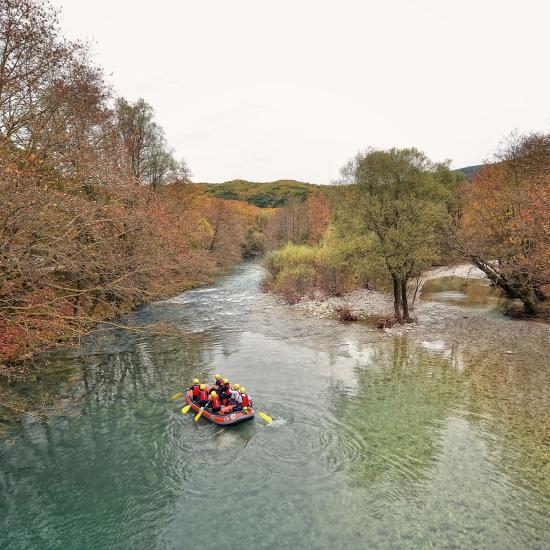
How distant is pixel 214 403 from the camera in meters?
14.6

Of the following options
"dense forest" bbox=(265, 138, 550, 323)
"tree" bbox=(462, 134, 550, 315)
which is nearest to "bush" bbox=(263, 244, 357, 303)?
"dense forest" bbox=(265, 138, 550, 323)

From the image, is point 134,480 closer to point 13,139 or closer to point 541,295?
point 13,139

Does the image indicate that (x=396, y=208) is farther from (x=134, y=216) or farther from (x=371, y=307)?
(x=134, y=216)

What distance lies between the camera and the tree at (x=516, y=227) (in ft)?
77.6

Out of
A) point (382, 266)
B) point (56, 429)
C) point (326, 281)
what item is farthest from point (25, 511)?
point (326, 281)

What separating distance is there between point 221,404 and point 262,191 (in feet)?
544

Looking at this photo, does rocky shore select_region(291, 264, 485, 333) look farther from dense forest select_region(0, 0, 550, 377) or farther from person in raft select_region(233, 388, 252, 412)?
person in raft select_region(233, 388, 252, 412)

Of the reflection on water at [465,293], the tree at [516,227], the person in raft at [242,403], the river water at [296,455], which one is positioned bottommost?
the river water at [296,455]

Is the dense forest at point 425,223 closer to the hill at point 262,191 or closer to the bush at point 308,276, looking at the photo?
the bush at point 308,276

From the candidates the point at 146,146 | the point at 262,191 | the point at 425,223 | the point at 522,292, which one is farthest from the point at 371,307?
the point at 262,191

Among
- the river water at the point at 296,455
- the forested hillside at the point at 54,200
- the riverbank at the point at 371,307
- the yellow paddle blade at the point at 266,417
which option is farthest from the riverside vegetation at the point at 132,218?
the yellow paddle blade at the point at 266,417

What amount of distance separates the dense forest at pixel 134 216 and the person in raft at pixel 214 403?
455cm

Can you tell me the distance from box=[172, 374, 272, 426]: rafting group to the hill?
14096 cm

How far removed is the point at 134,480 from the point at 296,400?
23.4 ft
